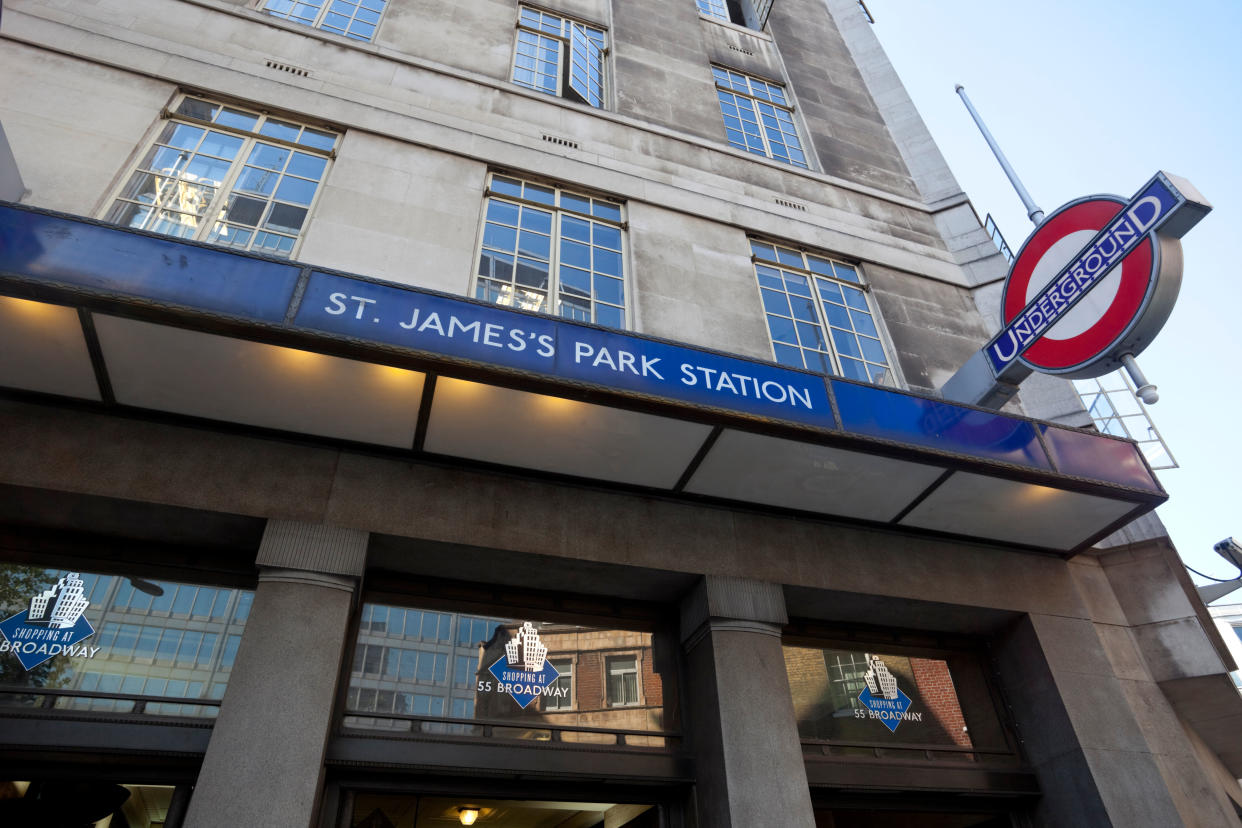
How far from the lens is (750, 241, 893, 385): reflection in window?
11.4 m

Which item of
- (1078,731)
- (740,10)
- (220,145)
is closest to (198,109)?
(220,145)

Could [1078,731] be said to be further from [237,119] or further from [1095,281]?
[237,119]

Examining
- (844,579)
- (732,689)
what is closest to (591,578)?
(732,689)

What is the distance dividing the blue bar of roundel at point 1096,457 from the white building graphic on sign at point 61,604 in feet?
33.1

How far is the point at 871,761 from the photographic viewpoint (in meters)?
8.33

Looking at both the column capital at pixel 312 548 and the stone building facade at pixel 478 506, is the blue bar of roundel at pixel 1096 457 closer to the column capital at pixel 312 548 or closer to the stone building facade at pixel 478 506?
the stone building facade at pixel 478 506

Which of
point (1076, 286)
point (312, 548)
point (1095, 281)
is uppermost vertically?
point (1076, 286)

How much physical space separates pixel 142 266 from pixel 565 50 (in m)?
10.7

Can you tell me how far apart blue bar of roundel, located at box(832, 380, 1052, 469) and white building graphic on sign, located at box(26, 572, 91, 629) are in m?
7.54

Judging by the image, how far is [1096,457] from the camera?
8812mm

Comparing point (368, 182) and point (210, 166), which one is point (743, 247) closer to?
point (368, 182)

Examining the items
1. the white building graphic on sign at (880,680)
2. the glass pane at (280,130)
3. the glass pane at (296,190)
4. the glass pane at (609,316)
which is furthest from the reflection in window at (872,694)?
the glass pane at (280,130)

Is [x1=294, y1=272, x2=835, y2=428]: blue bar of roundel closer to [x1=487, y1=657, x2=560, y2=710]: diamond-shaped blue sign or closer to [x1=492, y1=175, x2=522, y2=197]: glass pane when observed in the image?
[x1=487, y1=657, x2=560, y2=710]: diamond-shaped blue sign

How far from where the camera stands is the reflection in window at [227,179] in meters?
9.21
